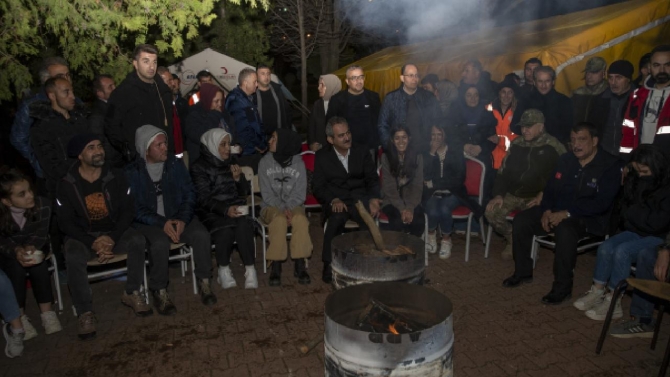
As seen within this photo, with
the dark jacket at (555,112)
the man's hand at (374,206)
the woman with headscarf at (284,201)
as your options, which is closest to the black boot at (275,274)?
the woman with headscarf at (284,201)

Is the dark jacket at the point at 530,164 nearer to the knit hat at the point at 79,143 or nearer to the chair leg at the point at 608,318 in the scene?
the chair leg at the point at 608,318

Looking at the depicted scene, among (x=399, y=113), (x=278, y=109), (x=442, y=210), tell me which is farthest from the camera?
(x=278, y=109)

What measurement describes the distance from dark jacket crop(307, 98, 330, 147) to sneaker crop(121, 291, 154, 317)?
357cm

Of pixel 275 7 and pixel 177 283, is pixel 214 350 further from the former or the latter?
pixel 275 7

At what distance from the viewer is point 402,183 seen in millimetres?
5934

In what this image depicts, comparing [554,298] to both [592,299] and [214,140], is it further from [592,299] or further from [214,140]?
[214,140]

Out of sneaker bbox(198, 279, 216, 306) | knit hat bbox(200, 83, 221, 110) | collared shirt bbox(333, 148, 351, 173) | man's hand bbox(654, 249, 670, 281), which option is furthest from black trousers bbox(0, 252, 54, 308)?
man's hand bbox(654, 249, 670, 281)

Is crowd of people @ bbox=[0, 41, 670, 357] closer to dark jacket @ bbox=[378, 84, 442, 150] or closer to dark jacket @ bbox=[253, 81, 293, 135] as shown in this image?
dark jacket @ bbox=[378, 84, 442, 150]

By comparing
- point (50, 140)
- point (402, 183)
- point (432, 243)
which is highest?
point (50, 140)

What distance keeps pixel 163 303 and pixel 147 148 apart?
1586mm

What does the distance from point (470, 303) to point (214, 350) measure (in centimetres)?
257

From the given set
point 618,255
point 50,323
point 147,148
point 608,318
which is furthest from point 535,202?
point 50,323

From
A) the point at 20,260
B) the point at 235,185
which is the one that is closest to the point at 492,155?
the point at 235,185

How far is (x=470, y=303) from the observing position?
5.10 metres
